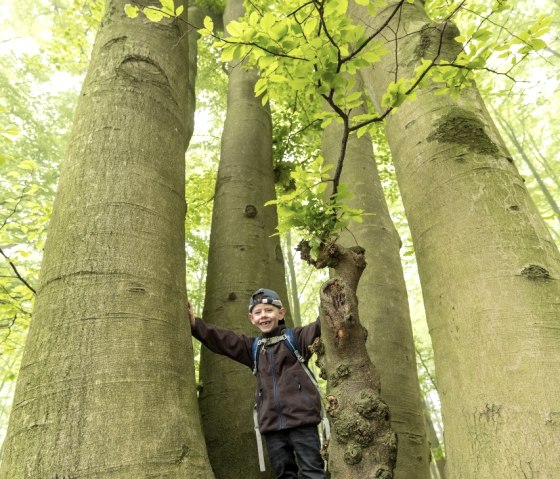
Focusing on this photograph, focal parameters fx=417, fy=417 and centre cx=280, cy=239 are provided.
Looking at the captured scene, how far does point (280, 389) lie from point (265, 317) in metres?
0.45

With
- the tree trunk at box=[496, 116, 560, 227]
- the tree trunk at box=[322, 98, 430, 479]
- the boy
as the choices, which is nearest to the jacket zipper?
the boy

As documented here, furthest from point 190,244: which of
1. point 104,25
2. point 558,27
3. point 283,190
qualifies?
point 558,27

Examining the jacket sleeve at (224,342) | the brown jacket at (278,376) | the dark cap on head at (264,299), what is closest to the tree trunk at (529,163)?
the dark cap on head at (264,299)

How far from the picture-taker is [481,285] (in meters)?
1.52

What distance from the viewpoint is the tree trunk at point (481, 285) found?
1.28 m

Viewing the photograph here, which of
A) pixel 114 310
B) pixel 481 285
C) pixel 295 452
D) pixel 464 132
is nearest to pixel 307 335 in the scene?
pixel 295 452

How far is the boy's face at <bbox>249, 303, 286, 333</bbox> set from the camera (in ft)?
8.55

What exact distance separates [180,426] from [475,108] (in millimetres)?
1870

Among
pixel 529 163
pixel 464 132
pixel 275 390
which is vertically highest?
pixel 529 163

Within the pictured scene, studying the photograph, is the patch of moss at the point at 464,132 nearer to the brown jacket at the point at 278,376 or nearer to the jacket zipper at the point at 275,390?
the brown jacket at the point at 278,376

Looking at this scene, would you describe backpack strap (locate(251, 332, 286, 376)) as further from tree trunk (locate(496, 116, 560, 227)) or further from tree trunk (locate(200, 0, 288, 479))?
tree trunk (locate(496, 116, 560, 227))

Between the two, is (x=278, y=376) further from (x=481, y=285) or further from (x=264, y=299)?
(x=481, y=285)

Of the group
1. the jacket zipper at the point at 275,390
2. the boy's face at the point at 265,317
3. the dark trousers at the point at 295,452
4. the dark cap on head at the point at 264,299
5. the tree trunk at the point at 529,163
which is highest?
the tree trunk at the point at 529,163

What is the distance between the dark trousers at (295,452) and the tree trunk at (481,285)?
927mm
